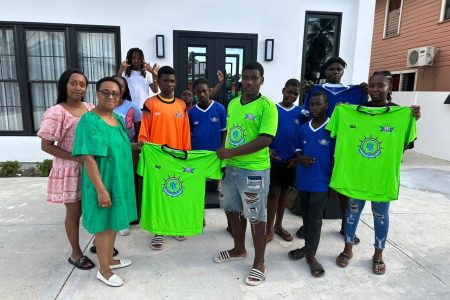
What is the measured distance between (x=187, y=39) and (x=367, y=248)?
4475 mm

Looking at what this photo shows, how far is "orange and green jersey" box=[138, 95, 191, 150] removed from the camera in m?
2.96

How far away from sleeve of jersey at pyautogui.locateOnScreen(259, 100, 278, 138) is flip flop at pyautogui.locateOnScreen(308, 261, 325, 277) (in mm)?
1264

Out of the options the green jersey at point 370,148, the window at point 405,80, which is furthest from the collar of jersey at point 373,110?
the window at point 405,80

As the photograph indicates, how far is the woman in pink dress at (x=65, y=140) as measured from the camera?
2432 mm

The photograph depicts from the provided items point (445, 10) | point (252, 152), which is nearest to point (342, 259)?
point (252, 152)

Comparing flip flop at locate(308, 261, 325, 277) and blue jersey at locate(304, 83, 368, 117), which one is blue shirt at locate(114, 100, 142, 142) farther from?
flip flop at locate(308, 261, 325, 277)

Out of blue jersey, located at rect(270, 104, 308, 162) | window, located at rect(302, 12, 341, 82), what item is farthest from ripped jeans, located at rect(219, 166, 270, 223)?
window, located at rect(302, 12, 341, 82)

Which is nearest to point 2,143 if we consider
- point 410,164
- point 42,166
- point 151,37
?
point 42,166

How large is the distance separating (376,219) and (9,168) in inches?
232

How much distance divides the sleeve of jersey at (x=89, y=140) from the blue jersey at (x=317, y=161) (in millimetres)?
1630

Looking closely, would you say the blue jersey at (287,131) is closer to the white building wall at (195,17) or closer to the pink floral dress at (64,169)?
the pink floral dress at (64,169)

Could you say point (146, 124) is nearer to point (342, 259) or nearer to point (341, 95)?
point (341, 95)

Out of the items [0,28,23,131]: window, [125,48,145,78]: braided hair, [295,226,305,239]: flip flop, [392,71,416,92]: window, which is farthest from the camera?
[392,71,416,92]: window

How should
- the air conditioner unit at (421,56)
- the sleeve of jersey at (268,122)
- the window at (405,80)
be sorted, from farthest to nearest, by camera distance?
the window at (405,80)
the air conditioner unit at (421,56)
the sleeve of jersey at (268,122)
